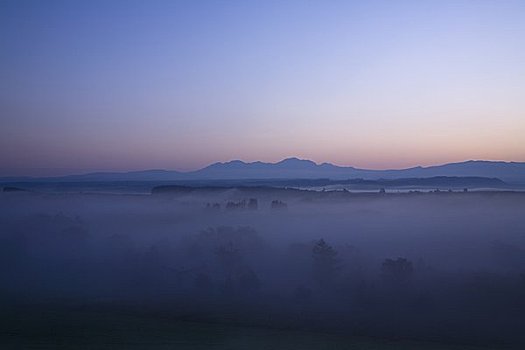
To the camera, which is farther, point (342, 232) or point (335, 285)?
point (342, 232)

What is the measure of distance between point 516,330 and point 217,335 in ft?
92.3

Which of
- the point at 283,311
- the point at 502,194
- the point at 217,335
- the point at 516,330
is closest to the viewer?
the point at 217,335

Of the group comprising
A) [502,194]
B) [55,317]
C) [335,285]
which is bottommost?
[335,285]

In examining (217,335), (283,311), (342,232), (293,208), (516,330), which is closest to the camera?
(217,335)

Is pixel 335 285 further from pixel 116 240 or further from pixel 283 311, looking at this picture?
pixel 116 240

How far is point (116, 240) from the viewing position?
95562mm

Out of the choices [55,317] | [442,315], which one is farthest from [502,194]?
[55,317]

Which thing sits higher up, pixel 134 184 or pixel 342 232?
pixel 134 184

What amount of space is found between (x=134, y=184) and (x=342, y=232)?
4488cm

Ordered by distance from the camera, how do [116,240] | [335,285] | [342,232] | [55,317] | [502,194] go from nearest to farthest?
[55,317] → [335,285] → [502,194] → [116,240] → [342,232]

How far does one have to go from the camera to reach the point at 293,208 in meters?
114

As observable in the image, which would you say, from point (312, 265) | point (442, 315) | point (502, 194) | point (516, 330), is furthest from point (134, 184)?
point (516, 330)

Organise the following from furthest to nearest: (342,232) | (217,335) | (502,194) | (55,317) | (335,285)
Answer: (342,232)
(502,194)
(335,285)
(55,317)
(217,335)

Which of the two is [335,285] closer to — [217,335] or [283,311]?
[283,311]
